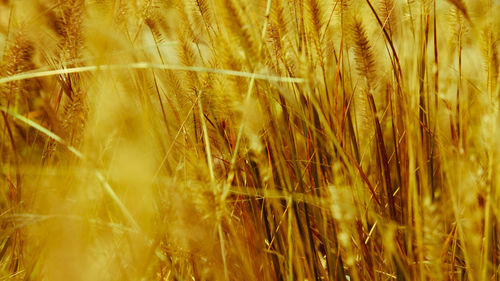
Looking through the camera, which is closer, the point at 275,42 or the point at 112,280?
the point at 112,280

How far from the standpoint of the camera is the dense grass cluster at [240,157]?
0.64m

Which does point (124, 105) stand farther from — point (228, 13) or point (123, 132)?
point (228, 13)

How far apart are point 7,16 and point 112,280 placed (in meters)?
0.67

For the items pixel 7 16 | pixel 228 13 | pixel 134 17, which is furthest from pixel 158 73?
pixel 228 13

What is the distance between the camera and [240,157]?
89 cm

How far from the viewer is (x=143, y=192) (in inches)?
23.0

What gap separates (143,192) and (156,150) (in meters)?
0.40

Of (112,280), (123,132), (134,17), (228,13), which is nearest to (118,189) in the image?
(123,132)

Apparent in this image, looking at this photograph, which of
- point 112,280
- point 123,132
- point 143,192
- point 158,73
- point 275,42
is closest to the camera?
point 143,192

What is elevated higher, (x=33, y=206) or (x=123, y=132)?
(x=123, y=132)

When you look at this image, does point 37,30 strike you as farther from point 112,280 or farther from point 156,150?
point 112,280

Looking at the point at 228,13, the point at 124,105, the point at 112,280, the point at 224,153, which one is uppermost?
the point at 228,13

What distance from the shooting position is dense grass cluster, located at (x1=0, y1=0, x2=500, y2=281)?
64 cm

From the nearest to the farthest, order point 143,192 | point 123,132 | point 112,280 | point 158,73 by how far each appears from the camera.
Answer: point 143,192 < point 112,280 < point 123,132 < point 158,73
